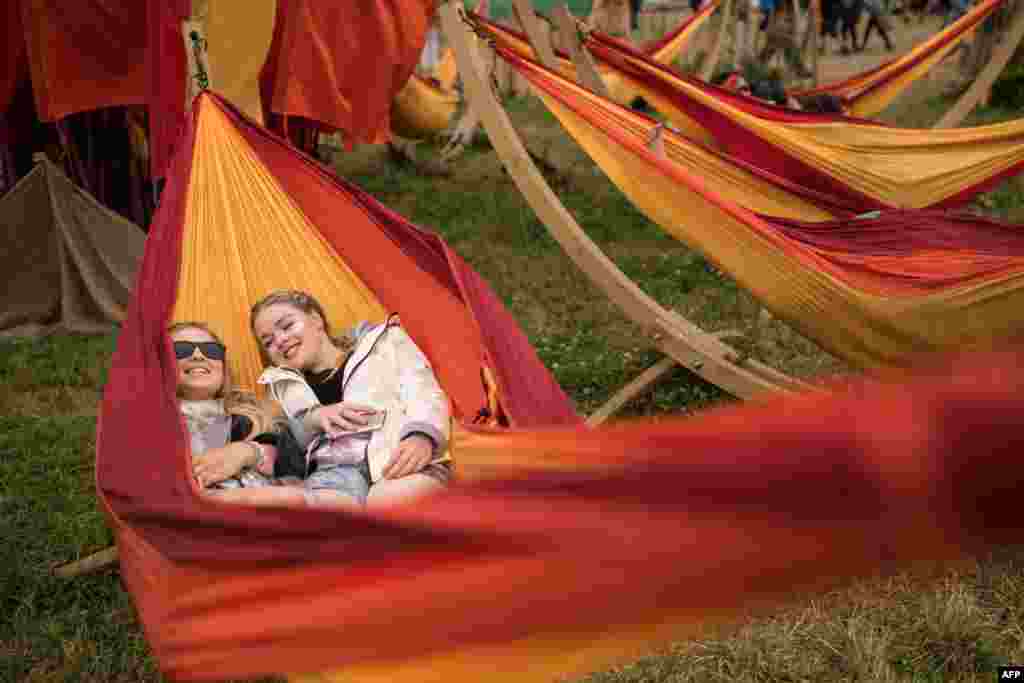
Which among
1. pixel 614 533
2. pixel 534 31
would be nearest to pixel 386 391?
pixel 614 533

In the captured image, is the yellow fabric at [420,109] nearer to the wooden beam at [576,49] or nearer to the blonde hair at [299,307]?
the wooden beam at [576,49]

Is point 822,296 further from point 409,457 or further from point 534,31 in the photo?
point 534,31

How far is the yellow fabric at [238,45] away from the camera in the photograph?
9.70ft

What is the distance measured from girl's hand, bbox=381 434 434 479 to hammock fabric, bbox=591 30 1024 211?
1.97 m

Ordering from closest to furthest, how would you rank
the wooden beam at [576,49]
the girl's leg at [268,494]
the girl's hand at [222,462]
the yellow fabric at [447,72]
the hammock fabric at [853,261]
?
the girl's leg at [268,494], the girl's hand at [222,462], the hammock fabric at [853,261], the wooden beam at [576,49], the yellow fabric at [447,72]

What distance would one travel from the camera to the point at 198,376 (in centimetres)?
221

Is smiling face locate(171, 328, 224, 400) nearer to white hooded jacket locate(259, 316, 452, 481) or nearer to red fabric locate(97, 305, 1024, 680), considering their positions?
white hooded jacket locate(259, 316, 452, 481)

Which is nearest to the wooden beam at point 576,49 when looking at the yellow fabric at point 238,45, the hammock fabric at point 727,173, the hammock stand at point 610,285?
the hammock fabric at point 727,173

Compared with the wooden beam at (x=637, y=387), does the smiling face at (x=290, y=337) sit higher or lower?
higher

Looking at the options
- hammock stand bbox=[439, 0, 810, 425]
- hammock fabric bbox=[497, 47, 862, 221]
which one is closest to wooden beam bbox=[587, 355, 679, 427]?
hammock stand bbox=[439, 0, 810, 425]

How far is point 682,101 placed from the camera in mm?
3809

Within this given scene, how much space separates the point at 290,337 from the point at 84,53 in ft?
7.27

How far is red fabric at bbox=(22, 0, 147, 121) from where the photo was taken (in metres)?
3.85

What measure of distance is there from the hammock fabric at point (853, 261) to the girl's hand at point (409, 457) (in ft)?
2.81
